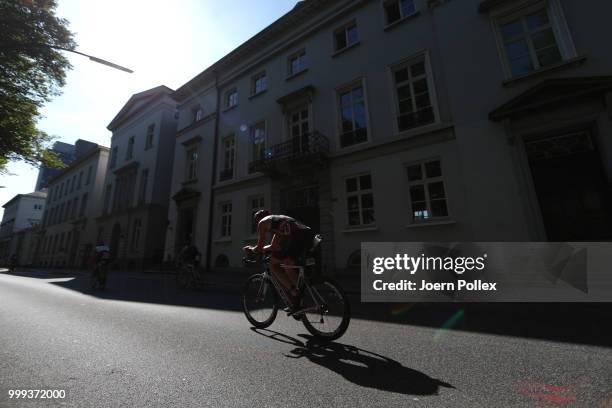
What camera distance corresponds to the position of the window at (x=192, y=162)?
66.7 feet

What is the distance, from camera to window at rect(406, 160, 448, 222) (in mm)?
10109

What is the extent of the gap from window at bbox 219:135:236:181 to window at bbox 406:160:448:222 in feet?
35.3

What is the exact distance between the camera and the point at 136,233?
23203 millimetres

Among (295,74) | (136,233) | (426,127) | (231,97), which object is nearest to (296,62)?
(295,74)

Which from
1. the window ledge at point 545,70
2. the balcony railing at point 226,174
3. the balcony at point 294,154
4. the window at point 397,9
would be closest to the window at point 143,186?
the balcony railing at point 226,174

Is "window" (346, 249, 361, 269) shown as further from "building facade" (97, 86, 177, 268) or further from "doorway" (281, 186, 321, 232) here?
"building facade" (97, 86, 177, 268)

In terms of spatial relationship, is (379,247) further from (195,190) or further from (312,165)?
(195,190)

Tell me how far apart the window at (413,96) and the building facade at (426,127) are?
50 mm

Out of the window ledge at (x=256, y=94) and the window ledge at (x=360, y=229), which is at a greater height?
the window ledge at (x=256, y=94)

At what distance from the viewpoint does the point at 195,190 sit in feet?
62.0

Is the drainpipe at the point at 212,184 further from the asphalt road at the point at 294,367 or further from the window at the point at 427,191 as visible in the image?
the asphalt road at the point at 294,367

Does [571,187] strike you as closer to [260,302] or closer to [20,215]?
[260,302]

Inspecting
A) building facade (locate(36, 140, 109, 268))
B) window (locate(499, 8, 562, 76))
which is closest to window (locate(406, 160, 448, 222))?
window (locate(499, 8, 562, 76))

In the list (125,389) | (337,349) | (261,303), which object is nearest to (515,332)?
(337,349)
